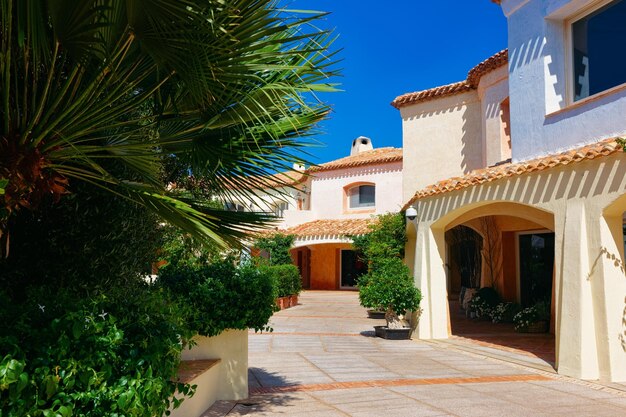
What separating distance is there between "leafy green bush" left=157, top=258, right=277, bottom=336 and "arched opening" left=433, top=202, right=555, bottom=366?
5945 millimetres

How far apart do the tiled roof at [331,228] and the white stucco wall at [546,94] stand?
13.2 metres

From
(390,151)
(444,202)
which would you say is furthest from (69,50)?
(390,151)

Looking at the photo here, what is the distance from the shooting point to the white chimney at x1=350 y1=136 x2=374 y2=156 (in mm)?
33094

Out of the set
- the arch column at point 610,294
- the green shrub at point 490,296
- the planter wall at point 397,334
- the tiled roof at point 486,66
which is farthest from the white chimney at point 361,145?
the arch column at point 610,294

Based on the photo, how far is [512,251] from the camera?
14.5 m

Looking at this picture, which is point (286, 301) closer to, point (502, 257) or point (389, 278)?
point (502, 257)

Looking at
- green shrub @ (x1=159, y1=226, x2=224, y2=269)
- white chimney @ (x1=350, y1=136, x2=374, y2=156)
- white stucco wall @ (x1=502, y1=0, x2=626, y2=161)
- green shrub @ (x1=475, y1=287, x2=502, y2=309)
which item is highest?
white chimney @ (x1=350, y1=136, x2=374, y2=156)

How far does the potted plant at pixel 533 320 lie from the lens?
12.1 m

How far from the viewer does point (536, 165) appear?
8359 millimetres

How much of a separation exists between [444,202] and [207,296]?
21.0ft

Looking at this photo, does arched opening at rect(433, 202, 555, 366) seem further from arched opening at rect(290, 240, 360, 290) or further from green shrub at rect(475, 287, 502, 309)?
arched opening at rect(290, 240, 360, 290)

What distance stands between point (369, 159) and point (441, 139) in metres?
11.0

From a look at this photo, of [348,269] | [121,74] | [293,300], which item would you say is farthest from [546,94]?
[348,269]

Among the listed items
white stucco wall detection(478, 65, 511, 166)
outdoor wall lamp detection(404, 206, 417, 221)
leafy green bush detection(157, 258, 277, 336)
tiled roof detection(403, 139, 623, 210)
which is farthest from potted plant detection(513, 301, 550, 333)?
leafy green bush detection(157, 258, 277, 336)
